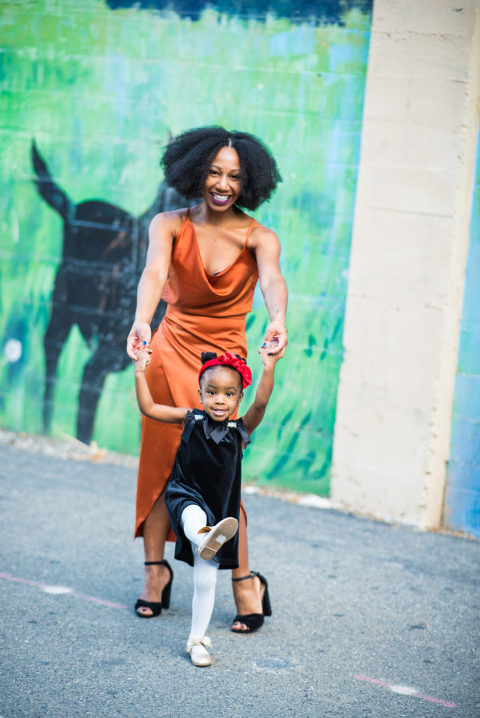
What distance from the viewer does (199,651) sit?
3539 mm

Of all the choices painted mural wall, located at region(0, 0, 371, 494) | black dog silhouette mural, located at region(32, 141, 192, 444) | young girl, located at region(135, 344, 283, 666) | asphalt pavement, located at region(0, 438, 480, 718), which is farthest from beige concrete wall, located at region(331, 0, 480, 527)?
young girl, located at region(135, 344, 283, 666)

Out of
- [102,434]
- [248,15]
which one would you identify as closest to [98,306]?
[102,434]

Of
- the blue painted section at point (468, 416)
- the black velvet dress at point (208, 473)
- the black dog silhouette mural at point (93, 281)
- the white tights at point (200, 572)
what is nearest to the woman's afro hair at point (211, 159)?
the black velvet dress at point (208, 473)

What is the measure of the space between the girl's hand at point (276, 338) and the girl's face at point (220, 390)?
0.55 feet

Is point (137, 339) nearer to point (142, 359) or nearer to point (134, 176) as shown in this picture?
point (142, 359)

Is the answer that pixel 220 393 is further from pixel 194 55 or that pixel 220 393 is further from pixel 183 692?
pixel 194 55

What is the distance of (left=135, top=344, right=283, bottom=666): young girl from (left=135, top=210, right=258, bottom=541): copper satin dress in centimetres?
32

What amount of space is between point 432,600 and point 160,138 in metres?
3.37

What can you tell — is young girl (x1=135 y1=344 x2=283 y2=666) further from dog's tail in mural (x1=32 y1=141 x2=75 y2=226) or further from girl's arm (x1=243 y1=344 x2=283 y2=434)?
dog's tail in mural (x1=32 y1=141 x2=75 y2=226)

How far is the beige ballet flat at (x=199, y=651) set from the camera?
3527mm

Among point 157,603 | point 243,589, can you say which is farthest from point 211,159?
point 157,603

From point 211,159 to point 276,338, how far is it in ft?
2.81

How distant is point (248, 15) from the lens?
18.9 ft

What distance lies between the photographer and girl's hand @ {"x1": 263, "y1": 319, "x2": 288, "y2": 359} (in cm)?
339
